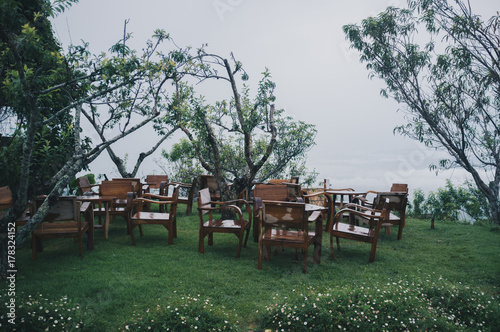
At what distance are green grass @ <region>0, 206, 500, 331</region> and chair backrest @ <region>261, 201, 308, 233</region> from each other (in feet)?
2.17

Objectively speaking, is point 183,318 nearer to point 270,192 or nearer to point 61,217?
point 61,217

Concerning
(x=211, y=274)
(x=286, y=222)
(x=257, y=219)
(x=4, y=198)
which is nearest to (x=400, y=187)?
(x=257, y=219)

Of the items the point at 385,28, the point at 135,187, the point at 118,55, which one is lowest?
the point at 135,187

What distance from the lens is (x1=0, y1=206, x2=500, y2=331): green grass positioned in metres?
3.55

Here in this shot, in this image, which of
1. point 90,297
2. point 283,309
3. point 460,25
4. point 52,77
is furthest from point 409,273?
point 460,25

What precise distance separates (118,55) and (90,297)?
3426 mm

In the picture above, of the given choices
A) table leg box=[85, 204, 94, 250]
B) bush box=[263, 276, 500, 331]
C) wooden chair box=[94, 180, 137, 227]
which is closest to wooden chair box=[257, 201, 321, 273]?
bush box=[263, 276, 500, 331]

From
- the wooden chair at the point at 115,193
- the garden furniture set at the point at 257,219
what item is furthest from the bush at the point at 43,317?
the wooden chair at the point at 115,193

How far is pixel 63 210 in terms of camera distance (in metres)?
4.96

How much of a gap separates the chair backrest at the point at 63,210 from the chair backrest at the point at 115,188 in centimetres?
160

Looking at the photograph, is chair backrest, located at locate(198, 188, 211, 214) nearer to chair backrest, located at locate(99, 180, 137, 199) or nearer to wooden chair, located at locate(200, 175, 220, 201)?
chair backrest, located at locate(99, 180, 137, 199)

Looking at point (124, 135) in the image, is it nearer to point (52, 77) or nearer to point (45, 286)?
point (52, 77)

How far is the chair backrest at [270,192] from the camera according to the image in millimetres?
6070

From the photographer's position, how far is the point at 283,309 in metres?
3.37
